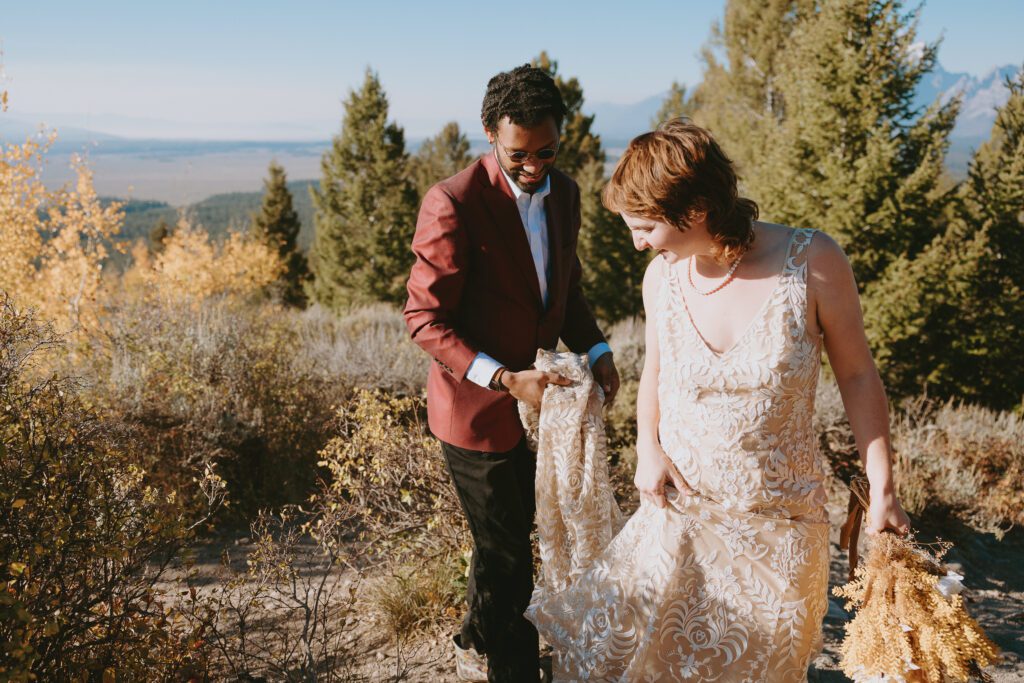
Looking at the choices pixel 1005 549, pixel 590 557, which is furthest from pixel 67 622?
pixel 1005 549

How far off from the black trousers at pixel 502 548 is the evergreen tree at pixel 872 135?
789 centimetres

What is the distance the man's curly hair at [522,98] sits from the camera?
2.29m

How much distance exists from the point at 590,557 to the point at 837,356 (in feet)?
3.78

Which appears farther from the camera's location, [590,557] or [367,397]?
[367,397]

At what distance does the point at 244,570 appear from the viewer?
4750mm

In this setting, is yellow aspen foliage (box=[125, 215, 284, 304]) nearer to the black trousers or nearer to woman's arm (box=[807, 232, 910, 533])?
the black trousers

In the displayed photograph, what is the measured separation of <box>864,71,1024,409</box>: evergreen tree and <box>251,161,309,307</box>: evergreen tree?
2993 cm

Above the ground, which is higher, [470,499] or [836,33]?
[836,33]

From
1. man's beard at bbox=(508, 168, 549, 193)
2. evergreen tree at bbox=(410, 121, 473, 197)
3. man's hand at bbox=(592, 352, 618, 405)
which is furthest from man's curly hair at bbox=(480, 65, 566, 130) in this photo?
evergreen tree at bbox=(410, 121, 473, 197)

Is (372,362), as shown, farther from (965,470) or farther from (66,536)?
(965,470)

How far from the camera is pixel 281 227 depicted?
120 feet

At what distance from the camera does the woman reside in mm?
1895

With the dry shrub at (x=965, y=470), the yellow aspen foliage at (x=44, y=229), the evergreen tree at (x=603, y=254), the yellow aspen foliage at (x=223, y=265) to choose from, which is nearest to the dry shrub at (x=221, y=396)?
the yellow aspen foliage at (x=44, y=229)

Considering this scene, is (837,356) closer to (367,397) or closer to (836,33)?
(367,397)
